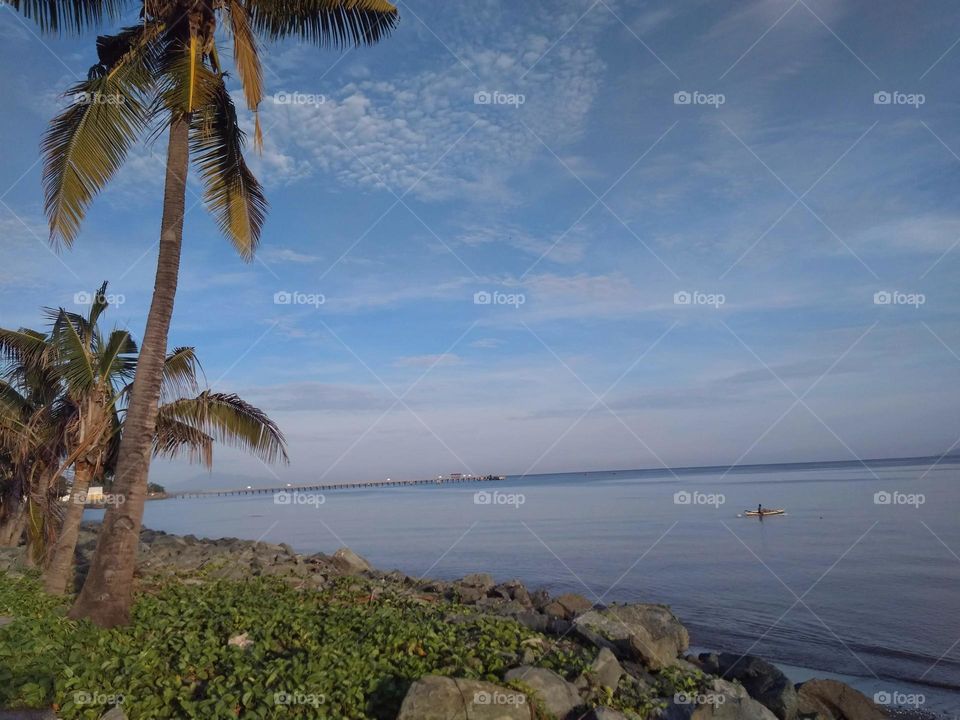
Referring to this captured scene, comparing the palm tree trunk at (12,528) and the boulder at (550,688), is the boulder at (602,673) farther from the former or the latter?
the palm tree trunk at (12,528)

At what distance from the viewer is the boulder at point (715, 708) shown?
7.07 m

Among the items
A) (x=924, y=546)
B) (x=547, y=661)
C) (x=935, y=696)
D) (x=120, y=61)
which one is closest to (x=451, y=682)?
(x=547, y=661)

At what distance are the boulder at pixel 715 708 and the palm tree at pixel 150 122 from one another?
270 inches

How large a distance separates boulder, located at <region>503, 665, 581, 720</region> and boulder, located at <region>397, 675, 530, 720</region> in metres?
0.31

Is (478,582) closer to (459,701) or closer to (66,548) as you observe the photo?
(66,548)

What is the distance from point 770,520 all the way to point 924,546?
11.2 meters

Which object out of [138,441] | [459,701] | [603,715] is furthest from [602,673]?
[138,441]

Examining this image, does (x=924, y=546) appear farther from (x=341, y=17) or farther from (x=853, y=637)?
(x=341, y=17)

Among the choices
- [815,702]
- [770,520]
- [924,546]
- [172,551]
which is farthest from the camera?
[770,520]

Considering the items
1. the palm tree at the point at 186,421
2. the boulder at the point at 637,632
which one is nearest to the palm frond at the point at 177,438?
the palm tree at the point at 186,421

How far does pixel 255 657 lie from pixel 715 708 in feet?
16.0

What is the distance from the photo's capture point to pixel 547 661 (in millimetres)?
7180

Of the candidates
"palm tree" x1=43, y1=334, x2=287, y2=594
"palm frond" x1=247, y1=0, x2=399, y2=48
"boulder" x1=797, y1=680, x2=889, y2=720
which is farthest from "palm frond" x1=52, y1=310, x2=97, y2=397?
"boulder" x1=797, y1=680, x2=889, y2=720

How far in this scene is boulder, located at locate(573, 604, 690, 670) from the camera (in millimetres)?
8703
